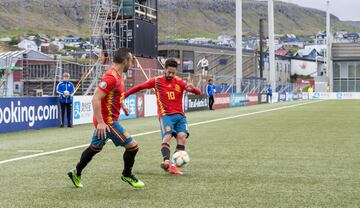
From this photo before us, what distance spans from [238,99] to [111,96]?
1718 inches

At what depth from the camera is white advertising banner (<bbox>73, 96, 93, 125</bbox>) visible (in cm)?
2336

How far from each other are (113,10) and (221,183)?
36.0m

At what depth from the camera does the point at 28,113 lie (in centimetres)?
2003

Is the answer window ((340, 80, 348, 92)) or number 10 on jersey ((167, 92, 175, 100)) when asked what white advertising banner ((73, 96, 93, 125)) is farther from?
window ((340, 80, 348, 92))

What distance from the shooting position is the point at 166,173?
9.70 meters

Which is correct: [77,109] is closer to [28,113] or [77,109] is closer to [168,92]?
[28,113]

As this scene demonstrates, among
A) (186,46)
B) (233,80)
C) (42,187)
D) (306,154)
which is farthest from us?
(186,46)

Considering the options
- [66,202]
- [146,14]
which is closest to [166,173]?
[66,202]

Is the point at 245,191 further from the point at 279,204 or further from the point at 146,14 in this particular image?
the point at 146,14

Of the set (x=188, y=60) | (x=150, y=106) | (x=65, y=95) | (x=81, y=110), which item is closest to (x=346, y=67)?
(x=188, y=60)

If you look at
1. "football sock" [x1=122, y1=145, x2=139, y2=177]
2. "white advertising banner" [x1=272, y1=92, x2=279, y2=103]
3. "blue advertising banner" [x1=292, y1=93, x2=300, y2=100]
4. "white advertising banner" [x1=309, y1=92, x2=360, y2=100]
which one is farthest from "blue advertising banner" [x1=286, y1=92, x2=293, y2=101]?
"football sock" [x1=122, y1=145, x2=139, y2=177]

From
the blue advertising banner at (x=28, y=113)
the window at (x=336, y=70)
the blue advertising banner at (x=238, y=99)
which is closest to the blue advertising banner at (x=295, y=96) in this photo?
the window at (x=336, y=70)

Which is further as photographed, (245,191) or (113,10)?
(113,10)

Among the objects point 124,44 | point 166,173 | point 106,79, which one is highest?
point 124,44
